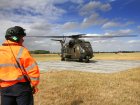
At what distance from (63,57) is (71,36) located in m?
4.19

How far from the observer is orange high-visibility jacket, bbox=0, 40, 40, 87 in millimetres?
4395

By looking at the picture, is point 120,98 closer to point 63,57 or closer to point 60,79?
point 60,79

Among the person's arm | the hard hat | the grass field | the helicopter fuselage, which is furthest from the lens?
the helicopter fuselage

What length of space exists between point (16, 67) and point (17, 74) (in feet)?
0.40

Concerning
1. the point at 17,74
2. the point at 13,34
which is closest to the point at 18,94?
the point at 17,74

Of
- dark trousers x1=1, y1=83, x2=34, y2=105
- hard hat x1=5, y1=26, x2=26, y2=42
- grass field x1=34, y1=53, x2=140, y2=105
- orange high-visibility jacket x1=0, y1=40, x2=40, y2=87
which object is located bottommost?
grass field x1=34, y1=53, x2=140, y2=105

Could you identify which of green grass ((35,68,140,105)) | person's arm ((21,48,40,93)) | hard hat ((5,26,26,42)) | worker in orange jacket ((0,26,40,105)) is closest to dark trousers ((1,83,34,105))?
worker in orange jacket ((0,26,40,105))

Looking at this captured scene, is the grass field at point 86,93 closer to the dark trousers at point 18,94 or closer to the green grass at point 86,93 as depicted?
the green grass at point 86,93

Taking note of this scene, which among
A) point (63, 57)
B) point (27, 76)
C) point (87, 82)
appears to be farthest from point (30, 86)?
point (63, 57)

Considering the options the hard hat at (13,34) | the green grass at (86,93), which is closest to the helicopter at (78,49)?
the green grass at (86,93)

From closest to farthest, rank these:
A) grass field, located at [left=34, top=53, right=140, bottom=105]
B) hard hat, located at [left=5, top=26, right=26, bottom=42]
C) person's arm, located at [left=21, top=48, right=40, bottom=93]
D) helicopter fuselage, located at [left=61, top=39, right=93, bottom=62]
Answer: person's arm, located at [left=21, top=48, right=40, bottom=93] < hard hat, located at [left=5, top=26, right=26, bottom=42] < grass field, located at [left=34, top=53, right=140, bottom=105] < helicopter fuselage, located at [left=61, top=39, right=93, bottom=62]

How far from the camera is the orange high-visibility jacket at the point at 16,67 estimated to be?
14.4 feet

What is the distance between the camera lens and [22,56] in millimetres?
4383

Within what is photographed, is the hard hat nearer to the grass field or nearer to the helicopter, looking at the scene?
the grass field
